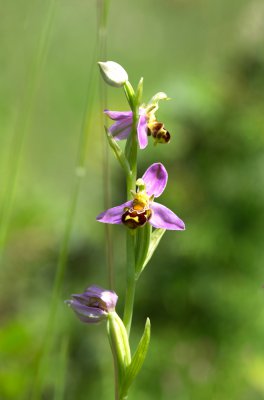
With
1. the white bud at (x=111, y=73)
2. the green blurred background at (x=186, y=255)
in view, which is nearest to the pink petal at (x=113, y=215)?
the white bud at (x=111, y=73)

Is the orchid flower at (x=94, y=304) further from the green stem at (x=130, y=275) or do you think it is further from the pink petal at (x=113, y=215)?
the pink petal at (x=113, y=215)

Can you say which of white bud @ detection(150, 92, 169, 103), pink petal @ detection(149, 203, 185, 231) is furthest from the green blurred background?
pink petal @ detection(149, 203, 185, 231)

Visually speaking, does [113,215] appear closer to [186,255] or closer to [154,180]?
[154,180]

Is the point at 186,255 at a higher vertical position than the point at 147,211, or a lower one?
lower

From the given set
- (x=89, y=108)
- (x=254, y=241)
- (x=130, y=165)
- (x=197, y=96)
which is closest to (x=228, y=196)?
(x=254, y=241)

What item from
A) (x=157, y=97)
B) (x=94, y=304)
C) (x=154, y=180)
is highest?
(x=157, y=97)

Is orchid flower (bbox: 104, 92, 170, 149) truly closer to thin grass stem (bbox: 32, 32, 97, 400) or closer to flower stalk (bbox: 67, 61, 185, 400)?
flower stalk (bbox: 67, 61, 185, 400)

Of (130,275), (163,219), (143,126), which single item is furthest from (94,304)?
(143,126)
